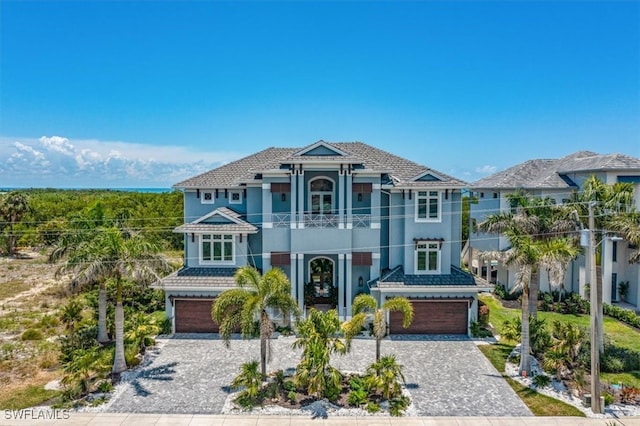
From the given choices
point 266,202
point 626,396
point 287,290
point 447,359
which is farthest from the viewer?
point 266,202

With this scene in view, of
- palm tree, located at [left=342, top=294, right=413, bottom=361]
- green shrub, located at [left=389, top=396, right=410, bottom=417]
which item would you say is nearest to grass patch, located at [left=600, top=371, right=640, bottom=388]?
palm tree, located at [left=342, top=294, right=413, bottom=361]

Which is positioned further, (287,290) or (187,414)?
(287,290)

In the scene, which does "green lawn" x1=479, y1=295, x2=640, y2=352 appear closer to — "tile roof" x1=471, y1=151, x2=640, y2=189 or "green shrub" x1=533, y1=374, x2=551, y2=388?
"green shrub" x1=533, y1=374, x2=551, y2=388

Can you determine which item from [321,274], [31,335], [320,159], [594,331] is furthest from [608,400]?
[31,335]

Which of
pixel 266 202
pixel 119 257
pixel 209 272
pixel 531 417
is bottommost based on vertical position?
pixel 531 417

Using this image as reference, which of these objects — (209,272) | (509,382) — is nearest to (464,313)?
(509,382)

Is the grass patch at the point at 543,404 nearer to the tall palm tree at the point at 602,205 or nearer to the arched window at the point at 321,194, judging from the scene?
the tall palm tree at the point at 602,205

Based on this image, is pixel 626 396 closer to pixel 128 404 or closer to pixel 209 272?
pixel 128 404

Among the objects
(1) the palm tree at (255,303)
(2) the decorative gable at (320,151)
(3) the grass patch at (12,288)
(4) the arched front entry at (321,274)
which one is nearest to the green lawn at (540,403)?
(1) the palm tree at (255,303)
